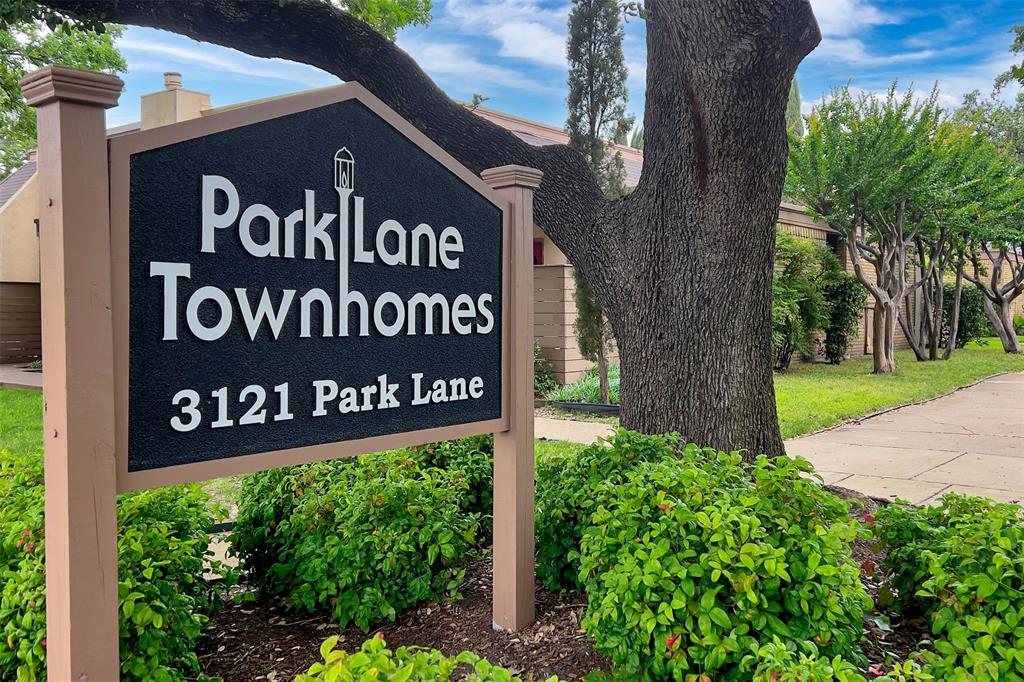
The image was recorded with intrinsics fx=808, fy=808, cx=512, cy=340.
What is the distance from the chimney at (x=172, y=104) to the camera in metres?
17.0

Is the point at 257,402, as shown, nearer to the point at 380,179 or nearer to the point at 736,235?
the point at 380,179

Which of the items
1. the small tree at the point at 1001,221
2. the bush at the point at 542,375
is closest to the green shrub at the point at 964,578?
the bush at the point at 542,375

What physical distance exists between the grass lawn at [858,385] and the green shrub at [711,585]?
21.9 ft

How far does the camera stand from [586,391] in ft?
38.1

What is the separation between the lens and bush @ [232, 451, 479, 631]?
3486 mm

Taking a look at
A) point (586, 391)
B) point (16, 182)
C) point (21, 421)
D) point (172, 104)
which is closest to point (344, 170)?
point (586, 391)

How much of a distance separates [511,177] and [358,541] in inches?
67.9

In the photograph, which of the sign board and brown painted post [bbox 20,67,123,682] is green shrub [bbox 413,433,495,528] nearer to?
the sign board

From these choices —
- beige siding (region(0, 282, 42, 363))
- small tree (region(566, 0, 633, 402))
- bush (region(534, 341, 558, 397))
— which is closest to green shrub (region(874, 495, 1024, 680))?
small tree (region(566, 0, 633, 402))

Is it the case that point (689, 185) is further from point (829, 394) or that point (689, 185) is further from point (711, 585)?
point (829, 394)

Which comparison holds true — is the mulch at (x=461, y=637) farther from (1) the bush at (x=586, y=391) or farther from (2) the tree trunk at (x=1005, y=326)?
(2) the tree trunk at (x=1005, y=326)

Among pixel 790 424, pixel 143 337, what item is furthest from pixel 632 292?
pixel 790 424

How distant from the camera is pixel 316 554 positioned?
3.56 metres

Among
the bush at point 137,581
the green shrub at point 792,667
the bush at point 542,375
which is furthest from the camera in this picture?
the bush at point 542,375
